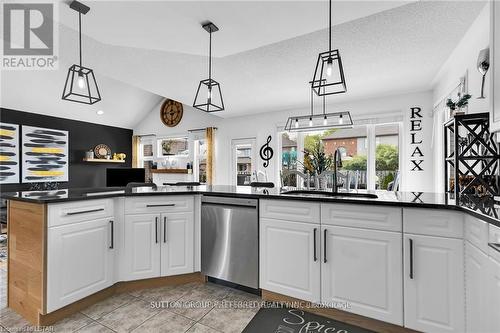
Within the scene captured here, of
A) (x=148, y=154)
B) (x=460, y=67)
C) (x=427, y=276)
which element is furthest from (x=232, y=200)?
(x=148, y=154)

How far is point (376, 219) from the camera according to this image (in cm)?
170

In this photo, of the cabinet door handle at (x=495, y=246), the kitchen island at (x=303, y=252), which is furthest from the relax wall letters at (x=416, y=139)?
the cabinet door handle at (x=495, y=246)

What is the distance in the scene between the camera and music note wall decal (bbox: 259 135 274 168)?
578 centimetres

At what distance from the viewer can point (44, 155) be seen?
5.54 metres

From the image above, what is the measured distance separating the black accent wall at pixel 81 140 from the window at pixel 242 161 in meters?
3.53

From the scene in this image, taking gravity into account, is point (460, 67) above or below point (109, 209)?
above

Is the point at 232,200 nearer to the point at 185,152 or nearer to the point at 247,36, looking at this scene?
the point at 247,36

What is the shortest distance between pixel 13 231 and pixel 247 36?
263 cm

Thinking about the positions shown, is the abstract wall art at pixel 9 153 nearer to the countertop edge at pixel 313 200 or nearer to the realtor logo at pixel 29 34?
the realtor logo at pixel 29 34

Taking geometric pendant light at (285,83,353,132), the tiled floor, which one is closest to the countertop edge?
the tiled floor

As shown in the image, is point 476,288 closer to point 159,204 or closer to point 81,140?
point 159,204

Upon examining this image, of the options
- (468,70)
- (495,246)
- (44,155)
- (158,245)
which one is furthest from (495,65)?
(44,155)

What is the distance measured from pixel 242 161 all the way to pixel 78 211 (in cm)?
449

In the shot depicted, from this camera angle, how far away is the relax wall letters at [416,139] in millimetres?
4395
